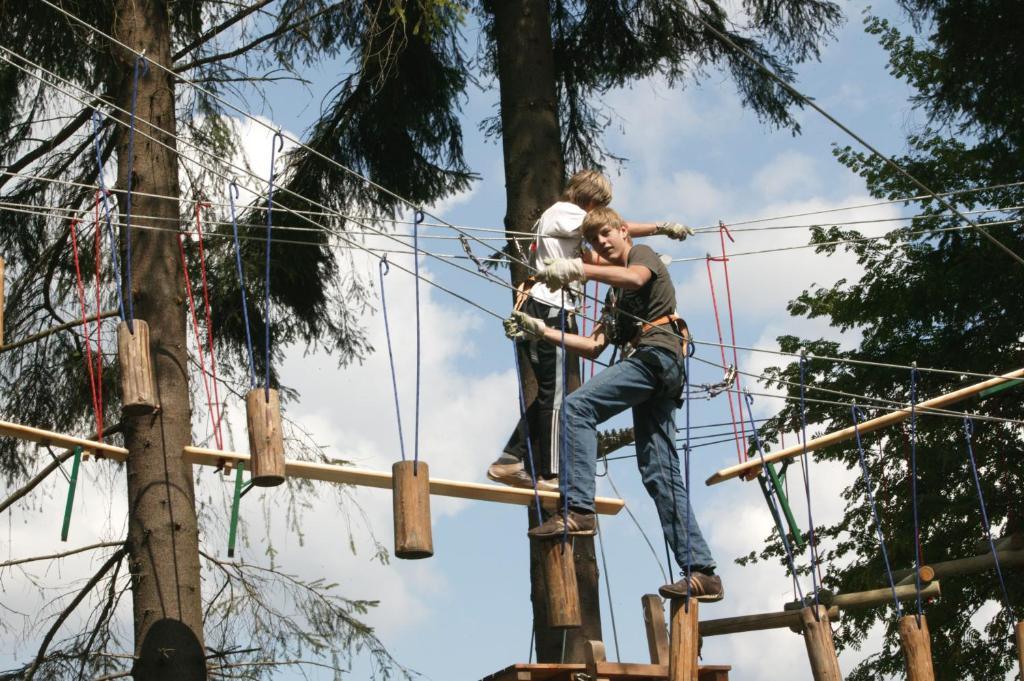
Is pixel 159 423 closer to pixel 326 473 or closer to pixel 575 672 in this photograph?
pixel 326 473

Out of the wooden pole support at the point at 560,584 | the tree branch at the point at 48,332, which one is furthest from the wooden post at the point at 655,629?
the tree branch at the point at 48,332

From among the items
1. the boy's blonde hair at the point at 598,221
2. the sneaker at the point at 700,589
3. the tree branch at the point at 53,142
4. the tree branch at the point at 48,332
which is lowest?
the sneaker at the point at 700,589

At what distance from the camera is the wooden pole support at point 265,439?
15.0 feet

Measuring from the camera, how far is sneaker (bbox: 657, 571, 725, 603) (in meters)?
4.73

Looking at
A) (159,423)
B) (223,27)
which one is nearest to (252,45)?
(223,27)

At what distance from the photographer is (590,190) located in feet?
17.8

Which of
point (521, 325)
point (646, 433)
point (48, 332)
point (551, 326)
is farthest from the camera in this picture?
point (48, 332)

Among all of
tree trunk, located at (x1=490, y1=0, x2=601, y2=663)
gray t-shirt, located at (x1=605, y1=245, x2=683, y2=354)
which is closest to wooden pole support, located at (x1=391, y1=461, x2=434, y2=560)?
gray t-shirt, located at (x1=605, y1=245, x2=683, y2=354)

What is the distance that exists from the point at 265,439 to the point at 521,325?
1.04m

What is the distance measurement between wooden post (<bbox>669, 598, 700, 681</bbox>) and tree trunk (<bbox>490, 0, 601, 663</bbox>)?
1.50 metres

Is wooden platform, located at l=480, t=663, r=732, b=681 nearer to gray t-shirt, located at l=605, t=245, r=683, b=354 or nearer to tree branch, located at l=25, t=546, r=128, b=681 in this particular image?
gray t-shirt, located at l=605, t=245, r=683, b=354

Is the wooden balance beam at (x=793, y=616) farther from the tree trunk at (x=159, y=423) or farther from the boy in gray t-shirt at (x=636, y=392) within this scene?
the tree trunk at (x=159, y=423)

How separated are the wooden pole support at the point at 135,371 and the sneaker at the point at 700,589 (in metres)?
1.76

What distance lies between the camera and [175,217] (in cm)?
660
